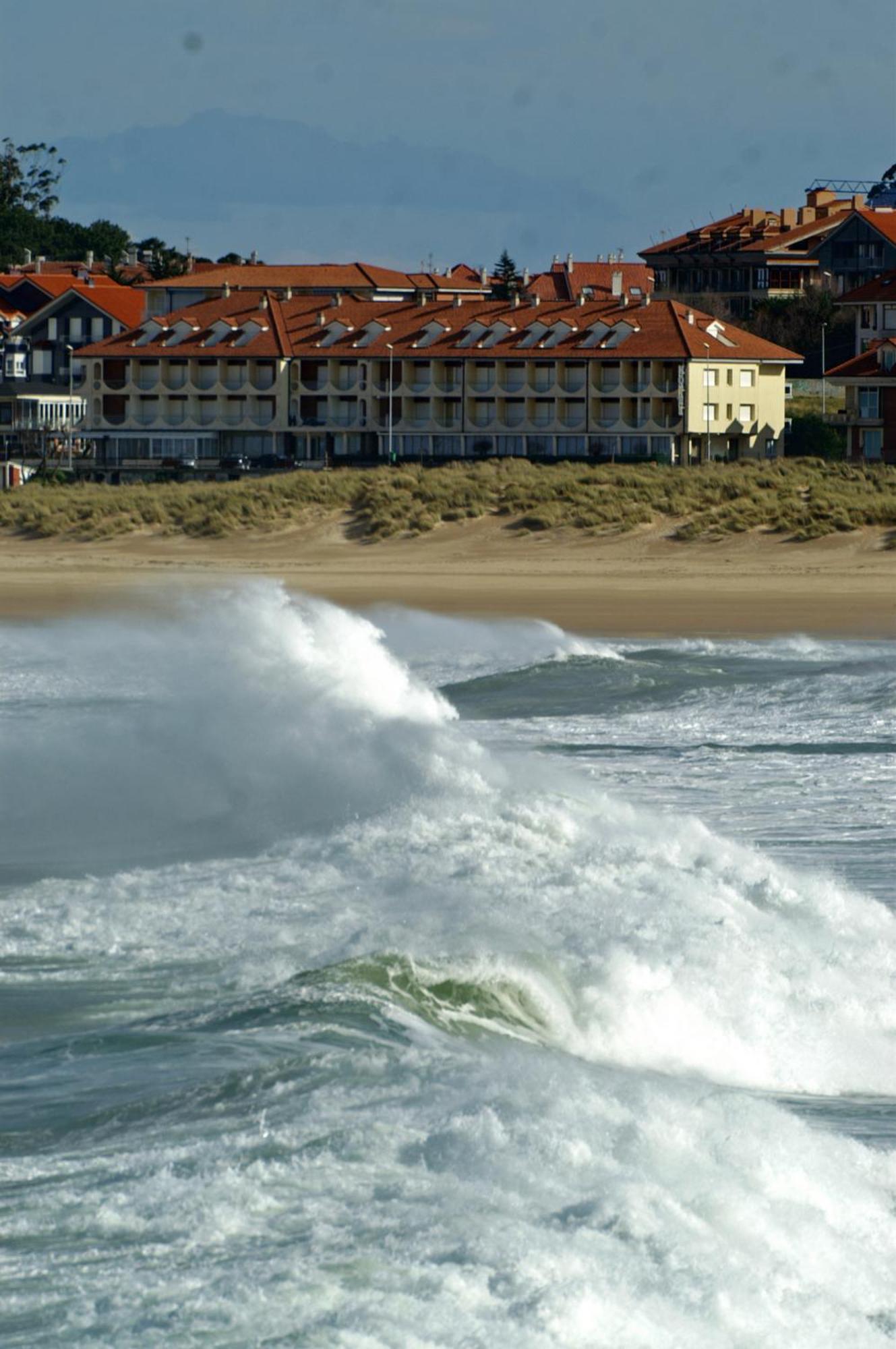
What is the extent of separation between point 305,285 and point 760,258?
27048 mm

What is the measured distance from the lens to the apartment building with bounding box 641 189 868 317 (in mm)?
100562

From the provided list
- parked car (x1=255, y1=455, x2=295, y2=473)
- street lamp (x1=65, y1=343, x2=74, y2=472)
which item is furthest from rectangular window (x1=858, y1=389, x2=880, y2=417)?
street lamp (x1=65, y1=343, x2=74, y2=472)

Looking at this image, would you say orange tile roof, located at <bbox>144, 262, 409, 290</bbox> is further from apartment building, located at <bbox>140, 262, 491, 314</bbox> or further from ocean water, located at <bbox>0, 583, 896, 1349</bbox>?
ocean water, located at <bbox>0, 583, 896, 1349</bbox>

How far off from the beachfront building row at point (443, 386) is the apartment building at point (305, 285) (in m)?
8.81

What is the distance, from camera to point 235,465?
226 ft

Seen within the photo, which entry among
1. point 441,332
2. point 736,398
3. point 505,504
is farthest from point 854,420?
point 505,504

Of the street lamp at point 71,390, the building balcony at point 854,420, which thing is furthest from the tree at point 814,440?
the street lamp at point 71,390

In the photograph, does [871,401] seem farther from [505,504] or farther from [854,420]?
[505,504]

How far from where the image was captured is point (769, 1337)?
5871mm

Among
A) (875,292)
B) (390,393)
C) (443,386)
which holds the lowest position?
(390,393)

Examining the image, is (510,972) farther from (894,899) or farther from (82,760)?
(82,760)

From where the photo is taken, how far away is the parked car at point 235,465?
65.4 meters

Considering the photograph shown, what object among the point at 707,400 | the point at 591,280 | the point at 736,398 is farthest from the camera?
the point at 591,280

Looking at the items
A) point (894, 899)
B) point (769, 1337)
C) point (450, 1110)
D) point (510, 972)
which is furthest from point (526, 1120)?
point (894, 899)
